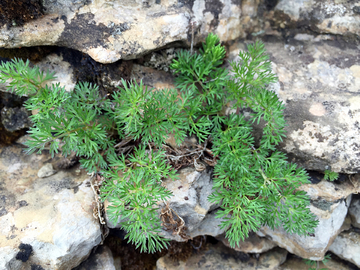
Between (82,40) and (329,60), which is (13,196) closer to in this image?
(82,40)

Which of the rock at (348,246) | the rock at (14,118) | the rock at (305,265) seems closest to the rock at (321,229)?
the rock at (305,265)

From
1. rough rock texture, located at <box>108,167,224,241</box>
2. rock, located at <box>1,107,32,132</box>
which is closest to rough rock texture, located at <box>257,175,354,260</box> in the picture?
rough rock texture, located at <box>108,167,224,241</box>

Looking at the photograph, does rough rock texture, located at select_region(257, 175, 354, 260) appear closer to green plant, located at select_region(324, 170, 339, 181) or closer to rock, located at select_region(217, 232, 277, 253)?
green plant, located at select_region(324, 170, 339, 181)

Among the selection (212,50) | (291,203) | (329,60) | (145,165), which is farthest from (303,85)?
(145,165)

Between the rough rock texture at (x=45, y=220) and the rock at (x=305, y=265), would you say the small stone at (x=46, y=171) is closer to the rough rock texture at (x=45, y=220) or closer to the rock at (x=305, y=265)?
the rough rock texture at (x=45, y=220)

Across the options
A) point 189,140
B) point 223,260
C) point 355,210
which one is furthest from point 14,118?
point 355,210

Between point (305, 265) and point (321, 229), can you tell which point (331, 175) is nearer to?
point (321, 229)
